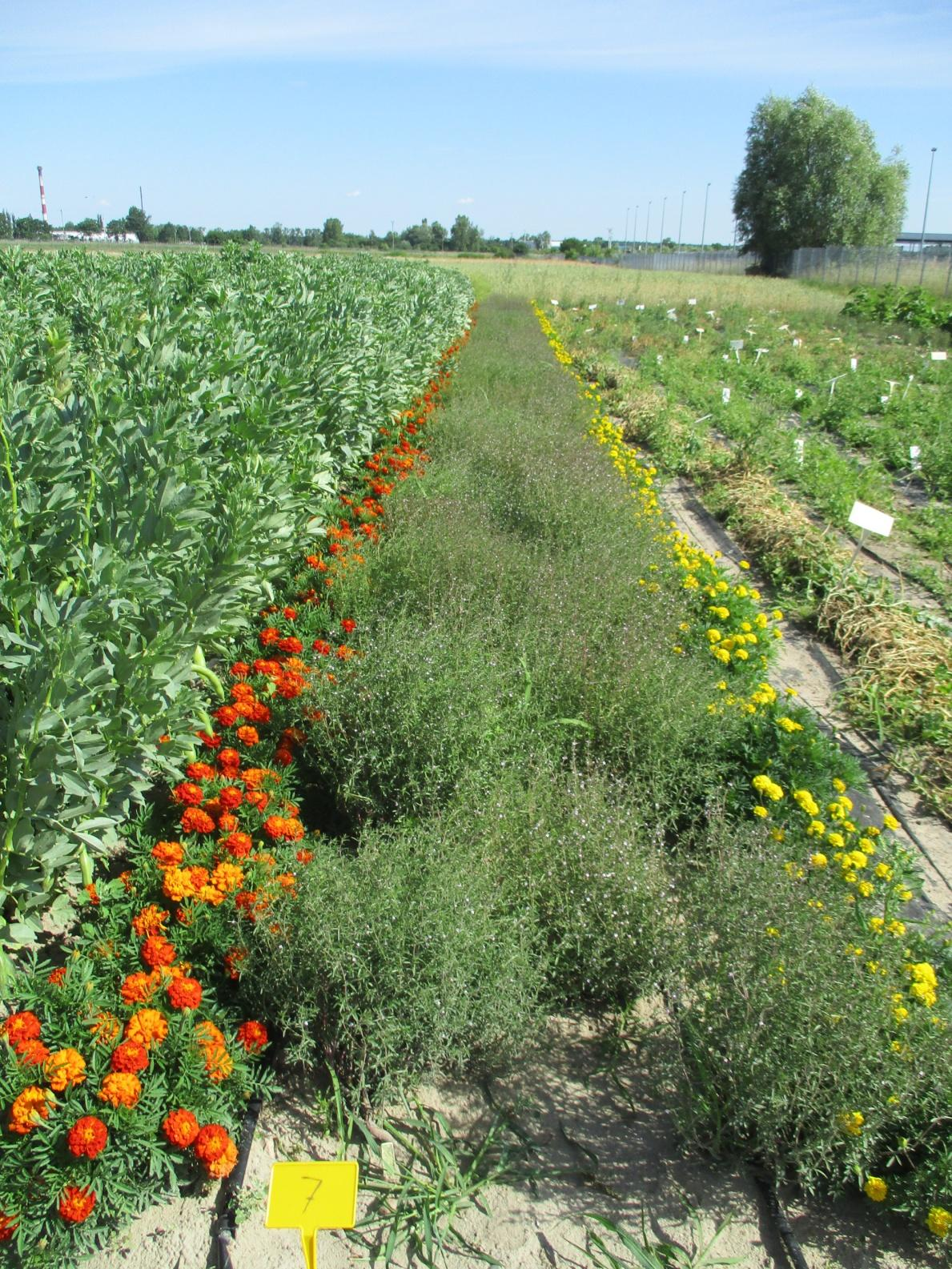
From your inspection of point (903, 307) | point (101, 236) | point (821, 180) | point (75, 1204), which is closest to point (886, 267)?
point (903, 307)

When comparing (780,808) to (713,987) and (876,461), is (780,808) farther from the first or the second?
(876,461)

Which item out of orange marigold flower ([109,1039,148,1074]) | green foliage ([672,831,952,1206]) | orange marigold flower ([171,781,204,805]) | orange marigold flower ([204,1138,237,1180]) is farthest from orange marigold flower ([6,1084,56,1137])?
green foliage ([672,831,952,1206])

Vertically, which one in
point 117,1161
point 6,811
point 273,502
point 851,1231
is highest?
point 273,502

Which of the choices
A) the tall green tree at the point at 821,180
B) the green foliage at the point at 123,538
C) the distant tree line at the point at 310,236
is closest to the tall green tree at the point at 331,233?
the distant tree line at the point at 310,236

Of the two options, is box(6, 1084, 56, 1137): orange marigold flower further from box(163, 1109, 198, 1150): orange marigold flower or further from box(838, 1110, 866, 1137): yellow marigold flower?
box(838, 1110, 866, 1137): yellow marigold flower

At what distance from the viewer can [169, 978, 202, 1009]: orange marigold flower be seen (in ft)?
6.98

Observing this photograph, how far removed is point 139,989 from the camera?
6.98 ft

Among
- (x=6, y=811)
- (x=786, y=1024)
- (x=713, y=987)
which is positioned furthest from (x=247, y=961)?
(x=786, y=1024)

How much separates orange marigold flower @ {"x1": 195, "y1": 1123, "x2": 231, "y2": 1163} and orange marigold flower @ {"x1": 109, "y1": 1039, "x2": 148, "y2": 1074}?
19cm

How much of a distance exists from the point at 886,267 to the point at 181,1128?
3711cm

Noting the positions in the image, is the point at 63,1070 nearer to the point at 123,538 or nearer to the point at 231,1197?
the point at 231,1197

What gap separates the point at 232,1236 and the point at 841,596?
4.73 metres

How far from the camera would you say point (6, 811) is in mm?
2240

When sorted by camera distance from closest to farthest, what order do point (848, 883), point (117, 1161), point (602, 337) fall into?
1. point (117, 1161)
2. point (848, 883)
3. point (602, 337)
